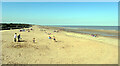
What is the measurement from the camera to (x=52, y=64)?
698 centimetres


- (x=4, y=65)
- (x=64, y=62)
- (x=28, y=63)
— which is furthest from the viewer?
(x=64, y=62)

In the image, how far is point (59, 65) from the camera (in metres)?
6.90

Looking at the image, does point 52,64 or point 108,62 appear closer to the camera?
point 52,64

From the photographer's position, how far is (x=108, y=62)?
7656 mm

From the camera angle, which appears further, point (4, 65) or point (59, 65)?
point (59, 65)

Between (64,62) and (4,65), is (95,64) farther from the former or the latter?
(4,65)

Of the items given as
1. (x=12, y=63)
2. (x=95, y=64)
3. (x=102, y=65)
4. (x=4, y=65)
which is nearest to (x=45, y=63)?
(x=12, y=63)

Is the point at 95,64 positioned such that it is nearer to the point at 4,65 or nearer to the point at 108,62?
the point at 108,62

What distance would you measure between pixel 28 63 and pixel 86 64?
432 centimetres

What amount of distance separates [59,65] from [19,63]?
2870 millimetres

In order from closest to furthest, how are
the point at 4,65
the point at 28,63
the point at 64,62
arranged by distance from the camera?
the point at 4,65, the point at 28,63, the point at 64,62

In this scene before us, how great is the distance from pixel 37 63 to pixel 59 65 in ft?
5.36

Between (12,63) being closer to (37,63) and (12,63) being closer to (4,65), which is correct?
(4,65)

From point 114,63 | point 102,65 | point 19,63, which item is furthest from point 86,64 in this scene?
point 19,63
